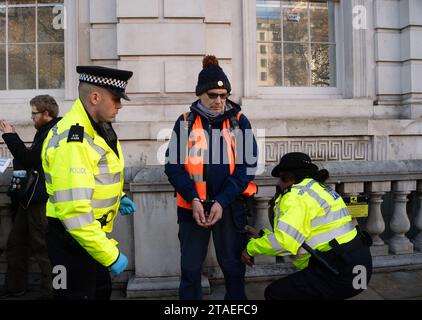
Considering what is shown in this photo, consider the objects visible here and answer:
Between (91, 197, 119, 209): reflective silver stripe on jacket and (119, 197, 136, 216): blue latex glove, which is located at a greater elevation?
(91, 197, 119, 209): reflective silver stripe on jacket

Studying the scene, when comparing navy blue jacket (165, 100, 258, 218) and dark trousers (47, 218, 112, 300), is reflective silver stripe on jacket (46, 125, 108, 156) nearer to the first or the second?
dark trousers (47, 218, 112, 300)

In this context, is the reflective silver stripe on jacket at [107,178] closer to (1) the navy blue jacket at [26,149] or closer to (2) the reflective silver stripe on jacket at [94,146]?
(2) the reflective silver stripe on jacket at [94,146]

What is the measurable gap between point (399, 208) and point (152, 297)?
291 centimetres

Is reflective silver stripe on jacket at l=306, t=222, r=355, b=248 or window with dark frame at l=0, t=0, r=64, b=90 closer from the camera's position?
reflective silver stripe on jacket at l=306, t=222, r=355, b=248

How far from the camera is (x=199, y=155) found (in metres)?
3.03

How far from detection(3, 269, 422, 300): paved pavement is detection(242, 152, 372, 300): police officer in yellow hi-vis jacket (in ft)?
3.72

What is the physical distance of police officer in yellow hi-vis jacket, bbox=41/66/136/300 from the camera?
6.72ft

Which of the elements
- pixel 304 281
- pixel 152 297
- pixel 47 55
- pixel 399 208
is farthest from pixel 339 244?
pixel 47 55

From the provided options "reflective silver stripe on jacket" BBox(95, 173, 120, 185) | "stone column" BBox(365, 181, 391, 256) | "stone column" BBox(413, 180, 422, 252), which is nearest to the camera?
"reflective silver stripe on jacket" BBox(95, 173, 120, 185)

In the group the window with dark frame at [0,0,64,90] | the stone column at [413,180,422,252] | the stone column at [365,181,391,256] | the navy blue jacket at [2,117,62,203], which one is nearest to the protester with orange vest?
the navy blue jacket at [2,117,62,203]

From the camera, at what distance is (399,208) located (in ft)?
14.8

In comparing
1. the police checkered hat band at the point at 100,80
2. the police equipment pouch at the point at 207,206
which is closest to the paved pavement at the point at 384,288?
the police equipment pouch at the point at 207,206

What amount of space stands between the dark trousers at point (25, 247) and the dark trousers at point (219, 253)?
1.48 meters

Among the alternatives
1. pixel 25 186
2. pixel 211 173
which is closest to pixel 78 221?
pixel 211 173
